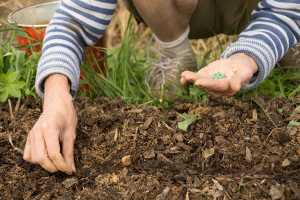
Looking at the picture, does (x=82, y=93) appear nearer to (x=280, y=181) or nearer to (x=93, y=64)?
(x=93, y=64)

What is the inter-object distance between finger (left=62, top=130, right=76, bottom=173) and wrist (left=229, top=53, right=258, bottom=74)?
17.5 inches

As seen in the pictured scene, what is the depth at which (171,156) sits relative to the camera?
1584 millimetres

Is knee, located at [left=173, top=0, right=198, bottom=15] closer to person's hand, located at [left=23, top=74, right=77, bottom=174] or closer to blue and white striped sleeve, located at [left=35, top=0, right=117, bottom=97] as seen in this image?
blue and white striped sleeve, located at [left=35, top=0, right=117, bottom=97]

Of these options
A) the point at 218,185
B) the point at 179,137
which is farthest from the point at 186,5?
the point at 218,185

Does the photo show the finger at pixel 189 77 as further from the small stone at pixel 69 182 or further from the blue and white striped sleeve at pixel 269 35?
the small stone at pixel 69 182

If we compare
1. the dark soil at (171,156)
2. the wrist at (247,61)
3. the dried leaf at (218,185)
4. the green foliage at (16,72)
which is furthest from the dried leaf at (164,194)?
the green foliage at (16,72)

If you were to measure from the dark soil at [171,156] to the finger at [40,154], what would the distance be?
6cm

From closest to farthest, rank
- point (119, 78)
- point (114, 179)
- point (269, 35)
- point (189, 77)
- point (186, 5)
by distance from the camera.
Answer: point (189, 77)
point (114, 179)
point (269, 35)
point (186, 5)
point (119, 78)

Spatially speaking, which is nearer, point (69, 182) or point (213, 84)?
point (213, 84)

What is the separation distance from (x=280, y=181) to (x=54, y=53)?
69cm

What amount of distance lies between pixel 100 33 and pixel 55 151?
51 cm

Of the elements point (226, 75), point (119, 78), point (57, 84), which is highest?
point (226, 75)

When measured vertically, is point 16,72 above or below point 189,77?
below

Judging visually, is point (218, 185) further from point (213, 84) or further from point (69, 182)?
point (69, 182)
